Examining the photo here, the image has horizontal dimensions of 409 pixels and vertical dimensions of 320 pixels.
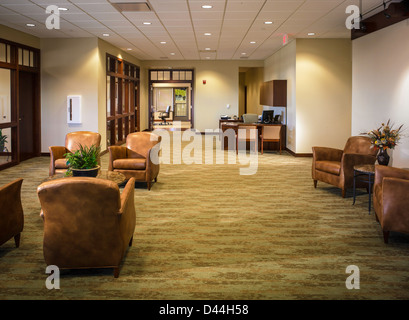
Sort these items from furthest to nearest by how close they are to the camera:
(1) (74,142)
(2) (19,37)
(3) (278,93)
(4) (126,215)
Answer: (3) (278,93) → (2) (19,37) → (1) (74,142) → (4) (126,215)

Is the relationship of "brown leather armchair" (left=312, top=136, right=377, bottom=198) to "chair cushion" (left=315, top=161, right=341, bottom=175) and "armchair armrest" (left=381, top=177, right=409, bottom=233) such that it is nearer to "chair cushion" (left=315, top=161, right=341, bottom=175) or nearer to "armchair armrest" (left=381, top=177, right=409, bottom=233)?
"chair cushion" (left=315, top=161, right=341, bottom=175)

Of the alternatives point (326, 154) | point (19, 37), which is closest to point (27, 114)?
point (19, 37)

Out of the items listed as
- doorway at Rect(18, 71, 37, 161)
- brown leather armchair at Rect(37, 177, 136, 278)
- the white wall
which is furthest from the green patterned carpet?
doorway at Rect(18, 71, 37, 161)

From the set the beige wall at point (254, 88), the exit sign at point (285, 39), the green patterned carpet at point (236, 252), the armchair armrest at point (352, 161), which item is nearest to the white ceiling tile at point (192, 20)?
the exit sign at point (285, 39)

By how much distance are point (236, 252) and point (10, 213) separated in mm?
2295

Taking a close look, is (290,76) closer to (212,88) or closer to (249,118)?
(249,118)

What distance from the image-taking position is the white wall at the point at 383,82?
671 cm

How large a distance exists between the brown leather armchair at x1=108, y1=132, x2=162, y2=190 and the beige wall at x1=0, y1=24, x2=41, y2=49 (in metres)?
4.23

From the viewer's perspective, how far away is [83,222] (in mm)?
3385

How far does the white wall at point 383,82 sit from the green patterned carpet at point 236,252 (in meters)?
→ 1.56

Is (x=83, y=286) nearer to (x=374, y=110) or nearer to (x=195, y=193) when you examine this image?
(x=195, y=193)

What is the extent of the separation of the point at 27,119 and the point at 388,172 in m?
9.30

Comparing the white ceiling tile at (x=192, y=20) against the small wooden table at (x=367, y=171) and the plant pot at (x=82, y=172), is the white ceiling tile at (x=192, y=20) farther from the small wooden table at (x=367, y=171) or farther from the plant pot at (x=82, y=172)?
the plant pot at (x=82, y=172)

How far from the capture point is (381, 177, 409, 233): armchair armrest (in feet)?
13.8
